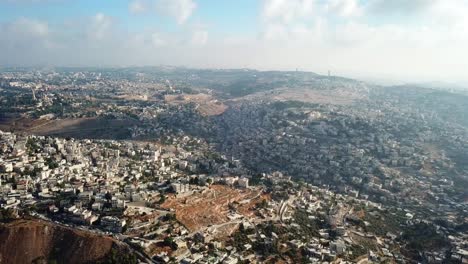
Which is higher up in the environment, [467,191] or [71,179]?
[71,179]

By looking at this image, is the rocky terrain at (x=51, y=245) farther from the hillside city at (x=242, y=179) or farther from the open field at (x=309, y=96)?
the open field at (x=309, y=96)

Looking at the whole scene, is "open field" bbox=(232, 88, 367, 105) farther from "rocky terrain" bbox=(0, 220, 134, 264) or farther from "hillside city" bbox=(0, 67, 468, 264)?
"rocky terrain" bbox=(0, 220, 134, 264)

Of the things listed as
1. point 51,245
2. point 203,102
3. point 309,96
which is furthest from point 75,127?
point 309,96

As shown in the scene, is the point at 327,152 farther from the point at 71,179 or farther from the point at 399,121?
the point at 71,179

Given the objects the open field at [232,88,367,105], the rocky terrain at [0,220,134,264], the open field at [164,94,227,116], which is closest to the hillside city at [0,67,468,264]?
the open field at [164,94,227,116]

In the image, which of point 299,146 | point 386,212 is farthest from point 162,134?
point 386,212

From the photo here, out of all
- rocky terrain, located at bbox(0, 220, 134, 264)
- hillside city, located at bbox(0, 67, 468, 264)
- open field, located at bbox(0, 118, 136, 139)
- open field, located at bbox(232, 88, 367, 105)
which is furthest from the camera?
open field, located at bbox(232, 88, 367, 105)

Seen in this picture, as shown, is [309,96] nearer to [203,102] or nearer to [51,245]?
[203,102]

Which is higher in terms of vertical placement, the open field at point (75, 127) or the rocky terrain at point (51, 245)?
the rocky terrain at point (51, 245)

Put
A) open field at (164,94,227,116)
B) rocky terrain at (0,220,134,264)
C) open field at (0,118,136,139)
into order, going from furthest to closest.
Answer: open field at (164,94,227,116) → open field at (0,118,136,139) → rocky terrain at (0,220,134,264)

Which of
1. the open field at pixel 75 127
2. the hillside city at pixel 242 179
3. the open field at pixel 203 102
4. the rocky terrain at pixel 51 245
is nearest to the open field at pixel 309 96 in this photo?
the open field at pixel 203 102

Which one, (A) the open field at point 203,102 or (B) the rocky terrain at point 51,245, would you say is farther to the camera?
(A) the open field at point 203,102
